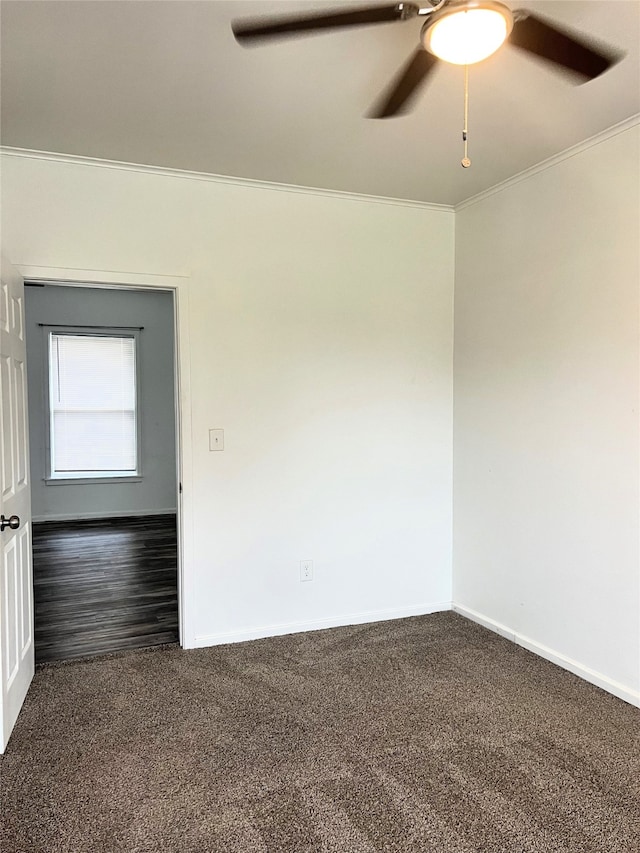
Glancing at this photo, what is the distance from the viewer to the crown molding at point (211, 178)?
2896 mm

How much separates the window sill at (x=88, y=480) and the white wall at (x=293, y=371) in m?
A: 4.25

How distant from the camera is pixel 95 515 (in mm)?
7047

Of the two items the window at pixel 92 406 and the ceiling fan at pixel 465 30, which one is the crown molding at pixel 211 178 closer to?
the ceiling fan at pixel 465 30

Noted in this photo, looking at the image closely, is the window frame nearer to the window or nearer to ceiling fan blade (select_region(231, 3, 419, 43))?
the window

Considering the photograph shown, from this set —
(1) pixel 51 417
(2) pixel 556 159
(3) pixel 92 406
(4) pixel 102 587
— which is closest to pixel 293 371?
(2) pixel 556 159

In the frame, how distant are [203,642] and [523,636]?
183 centimetres

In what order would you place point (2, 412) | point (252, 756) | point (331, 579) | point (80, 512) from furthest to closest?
point (80, 512)
point (331, 579)
point (2, 412)
point (252, 756)

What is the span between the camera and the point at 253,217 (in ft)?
11.0

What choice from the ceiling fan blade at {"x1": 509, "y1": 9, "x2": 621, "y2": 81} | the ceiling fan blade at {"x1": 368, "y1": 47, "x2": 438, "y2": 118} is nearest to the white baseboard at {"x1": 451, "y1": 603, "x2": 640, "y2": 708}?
the ceiling fan blade at {"x1": 509, "y1": 9, "x2": 621, "y2": 81}

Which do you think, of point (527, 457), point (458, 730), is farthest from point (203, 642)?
point (527, 457)

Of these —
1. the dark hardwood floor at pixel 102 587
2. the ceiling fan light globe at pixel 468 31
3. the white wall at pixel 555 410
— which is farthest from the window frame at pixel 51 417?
the ceiling fan light globe at pixel 468 31

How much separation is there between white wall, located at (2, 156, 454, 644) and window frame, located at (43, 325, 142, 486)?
4107 mm

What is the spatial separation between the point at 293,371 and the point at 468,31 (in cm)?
215

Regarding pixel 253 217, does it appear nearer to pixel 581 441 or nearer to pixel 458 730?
pixel 581 441
